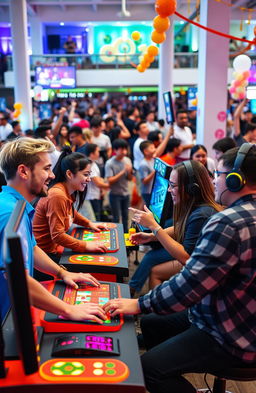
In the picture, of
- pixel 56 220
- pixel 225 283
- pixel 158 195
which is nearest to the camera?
pixel 225 283

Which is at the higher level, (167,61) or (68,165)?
(167,61)

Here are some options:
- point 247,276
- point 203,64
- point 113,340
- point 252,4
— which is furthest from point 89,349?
point 252,4

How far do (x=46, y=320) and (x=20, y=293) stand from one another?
436 millimetres

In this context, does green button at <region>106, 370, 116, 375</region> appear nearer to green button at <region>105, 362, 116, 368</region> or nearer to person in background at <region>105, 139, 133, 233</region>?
green button at <region>105, 362, 116, 368</region>

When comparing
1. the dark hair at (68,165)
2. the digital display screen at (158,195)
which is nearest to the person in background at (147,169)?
the digital display screen at (158,195)

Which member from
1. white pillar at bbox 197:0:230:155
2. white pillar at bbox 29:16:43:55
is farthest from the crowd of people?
white pillar at bbox 29:16:43:55

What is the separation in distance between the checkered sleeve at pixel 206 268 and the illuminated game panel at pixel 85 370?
34 cm

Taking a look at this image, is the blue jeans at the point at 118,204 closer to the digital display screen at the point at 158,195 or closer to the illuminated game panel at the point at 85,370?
the digital display screen at the point at 158,195

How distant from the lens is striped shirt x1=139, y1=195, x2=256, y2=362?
4.54ft

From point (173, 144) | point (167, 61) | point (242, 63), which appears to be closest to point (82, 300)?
point (173, 144)

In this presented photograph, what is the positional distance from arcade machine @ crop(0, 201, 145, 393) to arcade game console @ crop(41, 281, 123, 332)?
0.03 meters

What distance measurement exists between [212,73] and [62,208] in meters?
4.39

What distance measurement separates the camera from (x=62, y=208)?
250cm

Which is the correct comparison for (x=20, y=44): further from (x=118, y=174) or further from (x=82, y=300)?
(x=82, y=300)
